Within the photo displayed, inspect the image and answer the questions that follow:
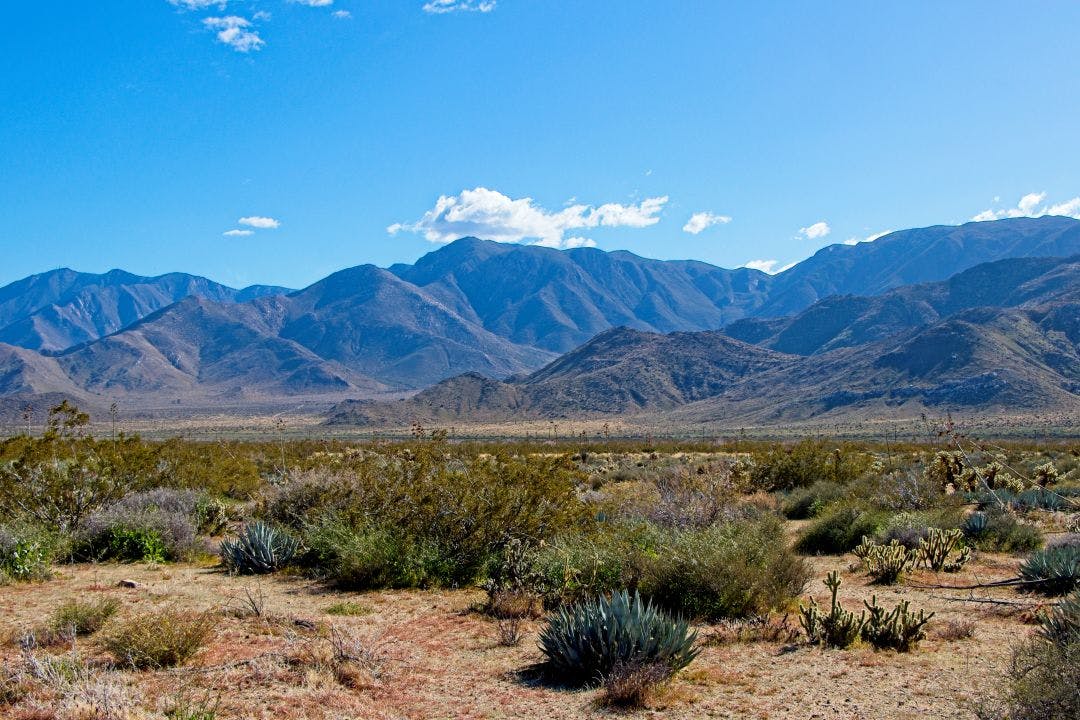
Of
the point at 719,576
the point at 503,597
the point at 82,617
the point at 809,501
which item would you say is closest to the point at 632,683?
the point at 719,576

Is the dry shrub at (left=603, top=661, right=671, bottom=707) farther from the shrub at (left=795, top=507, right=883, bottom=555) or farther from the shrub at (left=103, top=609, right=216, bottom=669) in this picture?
the shrub at (left=795, top=507, right=883, bottom=555)

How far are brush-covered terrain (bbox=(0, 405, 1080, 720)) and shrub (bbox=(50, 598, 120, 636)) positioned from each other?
42 mm

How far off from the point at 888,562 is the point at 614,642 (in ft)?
20.9

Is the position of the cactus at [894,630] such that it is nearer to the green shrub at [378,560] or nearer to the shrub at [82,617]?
the green shrub at [378,560]

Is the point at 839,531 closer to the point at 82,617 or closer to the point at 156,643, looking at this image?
the point at 156,643

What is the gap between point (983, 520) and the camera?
14922 millimetres

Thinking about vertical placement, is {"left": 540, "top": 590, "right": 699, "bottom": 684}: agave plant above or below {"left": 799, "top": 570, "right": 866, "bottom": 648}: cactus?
above

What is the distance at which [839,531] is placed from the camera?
15.3 metres

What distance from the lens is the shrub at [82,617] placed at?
8586 mm

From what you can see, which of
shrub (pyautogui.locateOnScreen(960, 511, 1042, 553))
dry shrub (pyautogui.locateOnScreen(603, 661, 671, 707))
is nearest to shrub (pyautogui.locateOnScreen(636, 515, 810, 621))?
dry shrub (pyautogui.locateOnScreen(603, 661, 671, 707))

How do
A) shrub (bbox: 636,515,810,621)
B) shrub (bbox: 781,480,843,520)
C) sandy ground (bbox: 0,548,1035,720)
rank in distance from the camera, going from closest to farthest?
sandy ground (bbox: 0,548,1035,720) → shrub (bbox: 636,515,810,621) → shrub (bbox: 781,480,843,520)

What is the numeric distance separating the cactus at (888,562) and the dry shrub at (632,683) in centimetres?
629

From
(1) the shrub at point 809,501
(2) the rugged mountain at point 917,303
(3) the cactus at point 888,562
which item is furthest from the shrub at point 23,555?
(2) the rugged mountain at point 917,303

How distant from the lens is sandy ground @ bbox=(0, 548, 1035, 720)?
6.69 m
